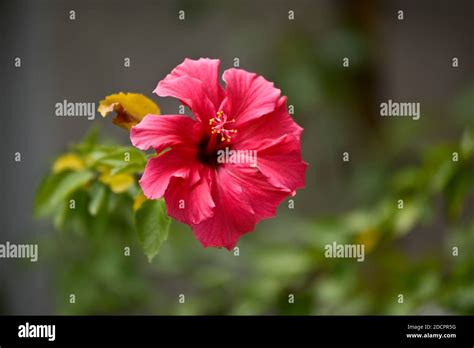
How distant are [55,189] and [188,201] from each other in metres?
0.32

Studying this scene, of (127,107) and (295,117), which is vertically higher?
(295,117)

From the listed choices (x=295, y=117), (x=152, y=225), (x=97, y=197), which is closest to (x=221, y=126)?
(x=152, y=225)

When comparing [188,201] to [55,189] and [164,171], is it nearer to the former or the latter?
[164,171]

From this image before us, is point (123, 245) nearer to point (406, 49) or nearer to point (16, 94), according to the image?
point (16, 94)

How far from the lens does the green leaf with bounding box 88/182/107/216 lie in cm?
88

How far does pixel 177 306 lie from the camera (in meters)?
1.43

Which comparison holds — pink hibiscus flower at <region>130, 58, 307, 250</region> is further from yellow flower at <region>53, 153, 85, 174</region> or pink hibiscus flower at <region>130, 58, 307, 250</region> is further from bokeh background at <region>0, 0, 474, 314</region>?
bokeh background at <region>0, 0, 474, 314</region>

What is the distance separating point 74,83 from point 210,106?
122 cm

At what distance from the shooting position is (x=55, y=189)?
941 mm

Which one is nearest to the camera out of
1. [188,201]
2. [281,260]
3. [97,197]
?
[188,201]

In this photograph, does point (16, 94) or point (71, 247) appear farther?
point (16, 94)

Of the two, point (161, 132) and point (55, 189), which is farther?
point (55, 189)

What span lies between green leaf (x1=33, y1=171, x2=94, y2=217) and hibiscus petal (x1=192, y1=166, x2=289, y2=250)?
0.27 metres
